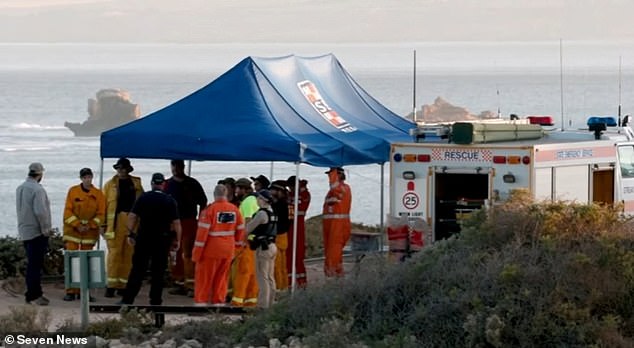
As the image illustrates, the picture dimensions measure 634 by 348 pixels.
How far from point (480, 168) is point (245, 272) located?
9.45 ft

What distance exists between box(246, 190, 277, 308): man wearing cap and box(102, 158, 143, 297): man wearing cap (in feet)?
6.37

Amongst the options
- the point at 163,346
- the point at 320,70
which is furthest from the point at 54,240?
the point at 163,346

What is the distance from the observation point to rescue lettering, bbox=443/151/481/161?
54.6ft

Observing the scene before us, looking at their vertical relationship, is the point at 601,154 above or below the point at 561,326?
above

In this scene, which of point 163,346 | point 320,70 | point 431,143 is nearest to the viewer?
point 163,346

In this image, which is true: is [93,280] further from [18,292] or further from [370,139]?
[370,139]

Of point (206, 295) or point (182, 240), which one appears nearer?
point (206, 295)

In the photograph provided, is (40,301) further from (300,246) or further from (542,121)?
(542,121)

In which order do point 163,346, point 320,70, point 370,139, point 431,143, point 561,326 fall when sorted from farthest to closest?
1. point 320,70
2. point 370,139
3. point 431,143
4. point 163,346
5. point 561,326

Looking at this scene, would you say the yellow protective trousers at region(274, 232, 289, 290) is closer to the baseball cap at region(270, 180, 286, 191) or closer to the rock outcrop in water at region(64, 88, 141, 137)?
the baseball cap at region(270, 180, 286, 191)

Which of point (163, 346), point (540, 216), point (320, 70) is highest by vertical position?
point (320, 70)

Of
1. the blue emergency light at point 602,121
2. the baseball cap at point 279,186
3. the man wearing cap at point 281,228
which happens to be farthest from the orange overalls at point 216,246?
the blue emergency light at point 602,121

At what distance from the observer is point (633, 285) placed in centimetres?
1229

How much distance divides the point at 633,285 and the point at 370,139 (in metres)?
6.80
